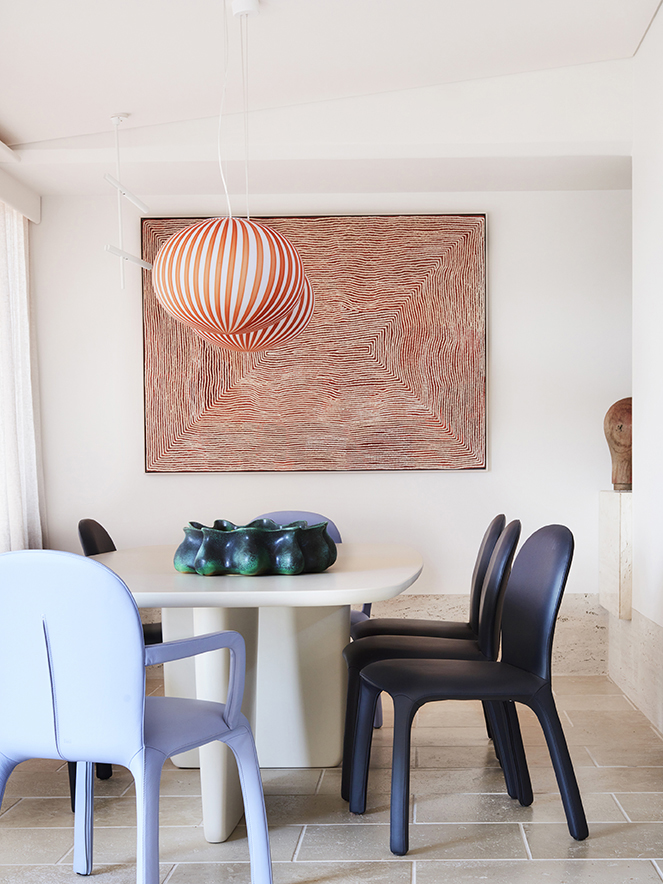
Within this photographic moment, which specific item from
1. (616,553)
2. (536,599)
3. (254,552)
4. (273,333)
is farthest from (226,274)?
(616,553)

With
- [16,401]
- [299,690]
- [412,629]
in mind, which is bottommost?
[299,690]

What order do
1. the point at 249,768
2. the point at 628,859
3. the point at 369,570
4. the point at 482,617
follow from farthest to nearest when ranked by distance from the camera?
the point at 482,617 < the point at 369,570 < the point at 628,859 < the point at 249,768

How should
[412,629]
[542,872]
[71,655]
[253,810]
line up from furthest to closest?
[412,629] < [542,872] < [253,810] < [71,655]

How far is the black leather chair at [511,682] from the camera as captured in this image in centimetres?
200

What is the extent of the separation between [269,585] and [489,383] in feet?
7.64

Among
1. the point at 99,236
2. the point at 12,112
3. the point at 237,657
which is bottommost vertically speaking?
the point at 237,657

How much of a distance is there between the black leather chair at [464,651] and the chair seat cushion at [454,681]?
0.27 m

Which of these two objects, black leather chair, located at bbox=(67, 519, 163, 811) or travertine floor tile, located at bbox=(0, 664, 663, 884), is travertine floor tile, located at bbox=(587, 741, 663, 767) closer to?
travertine floor tile, located at bbox=(0, 664, 663, 884)

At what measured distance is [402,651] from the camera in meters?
2.49

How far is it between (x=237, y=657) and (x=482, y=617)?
105cm

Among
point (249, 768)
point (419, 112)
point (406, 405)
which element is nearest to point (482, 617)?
point (249, 768)

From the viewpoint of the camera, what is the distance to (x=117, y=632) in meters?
1.53

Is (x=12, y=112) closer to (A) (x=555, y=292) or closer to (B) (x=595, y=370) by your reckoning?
(A) (x=555, y=292)

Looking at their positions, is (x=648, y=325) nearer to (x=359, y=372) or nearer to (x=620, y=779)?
(x=359, y=372)
